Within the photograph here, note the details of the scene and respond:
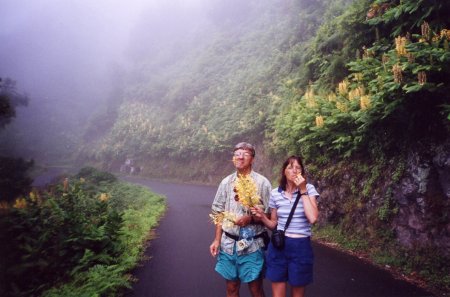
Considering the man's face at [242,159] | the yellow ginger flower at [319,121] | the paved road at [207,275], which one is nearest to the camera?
the man's face at [242,159]

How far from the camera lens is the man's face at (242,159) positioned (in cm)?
371

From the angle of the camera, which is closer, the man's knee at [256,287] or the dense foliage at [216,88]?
the man's knee at [256,287]

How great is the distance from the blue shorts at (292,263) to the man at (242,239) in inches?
5.8

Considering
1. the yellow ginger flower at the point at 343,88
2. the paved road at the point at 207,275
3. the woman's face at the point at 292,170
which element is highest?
the yellow ginger flower at the point at 343,88

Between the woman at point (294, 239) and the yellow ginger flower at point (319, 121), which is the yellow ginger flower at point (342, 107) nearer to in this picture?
the yellow ginger flower at point (319, 121)

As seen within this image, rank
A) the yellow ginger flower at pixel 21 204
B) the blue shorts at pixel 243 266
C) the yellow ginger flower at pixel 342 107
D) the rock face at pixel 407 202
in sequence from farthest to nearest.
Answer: the yellow ginger flower at pixel 342 107 < the yellow ginger flower at pixel 21 204 < the rock face at pixel 407 202 < the blue shorts at pixel 243 266

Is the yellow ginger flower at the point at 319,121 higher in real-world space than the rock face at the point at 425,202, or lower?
higher

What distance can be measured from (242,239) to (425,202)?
4.55 metres

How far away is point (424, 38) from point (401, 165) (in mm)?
2704

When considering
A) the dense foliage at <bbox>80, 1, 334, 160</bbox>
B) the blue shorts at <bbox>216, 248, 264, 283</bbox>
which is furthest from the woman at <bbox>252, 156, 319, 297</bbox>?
the dense foliage at <bbox>80, 1, 334, 160</bbox>

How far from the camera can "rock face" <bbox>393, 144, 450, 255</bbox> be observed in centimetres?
591

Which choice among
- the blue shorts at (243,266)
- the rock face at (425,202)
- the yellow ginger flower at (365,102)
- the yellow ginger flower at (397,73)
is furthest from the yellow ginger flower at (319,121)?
the blue shorts at (243,266)

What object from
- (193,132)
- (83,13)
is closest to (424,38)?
(193,132)

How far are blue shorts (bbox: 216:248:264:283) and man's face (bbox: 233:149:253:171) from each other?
3.24ft
